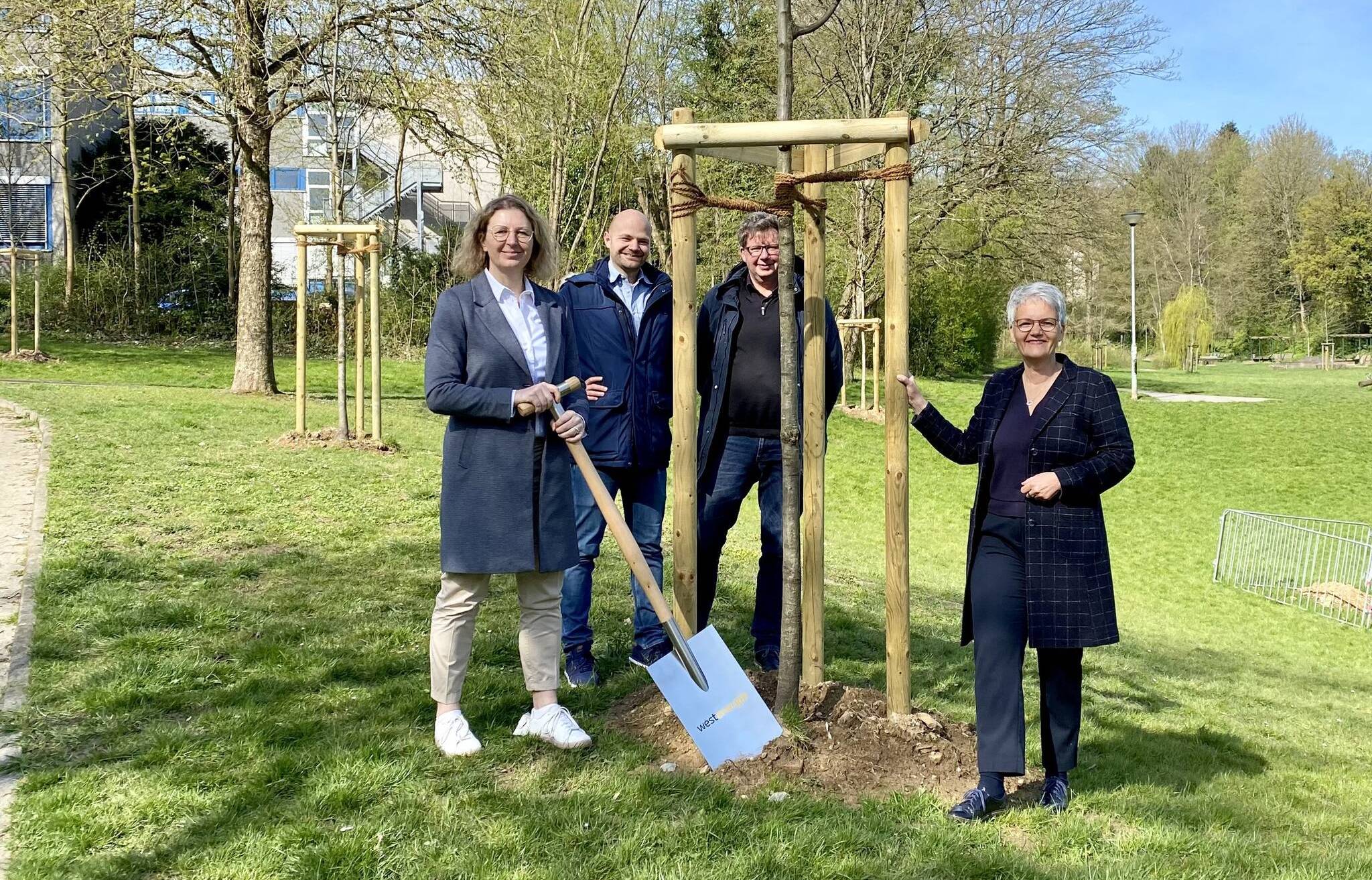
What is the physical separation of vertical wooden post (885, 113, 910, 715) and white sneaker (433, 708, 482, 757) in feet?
4.98

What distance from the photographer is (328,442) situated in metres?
10.8

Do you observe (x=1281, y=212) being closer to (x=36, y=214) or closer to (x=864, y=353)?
(x=864, y=353)

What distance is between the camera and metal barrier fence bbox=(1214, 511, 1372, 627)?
11.6 metres

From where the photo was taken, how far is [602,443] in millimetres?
4383

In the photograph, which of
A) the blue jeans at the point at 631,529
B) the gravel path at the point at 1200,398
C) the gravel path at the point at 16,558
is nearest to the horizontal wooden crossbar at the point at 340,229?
the gravel path at the point at 16,558

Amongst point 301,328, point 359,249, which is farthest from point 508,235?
point 301,328

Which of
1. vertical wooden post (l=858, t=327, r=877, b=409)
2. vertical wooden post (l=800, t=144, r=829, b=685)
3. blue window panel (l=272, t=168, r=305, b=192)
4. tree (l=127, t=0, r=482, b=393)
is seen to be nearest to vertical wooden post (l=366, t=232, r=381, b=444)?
tree (l=127, t=0, r=482, b=393)

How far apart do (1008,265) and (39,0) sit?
20.2m

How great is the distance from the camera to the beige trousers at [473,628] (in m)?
3.68

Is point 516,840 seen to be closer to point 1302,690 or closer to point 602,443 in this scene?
point 602,443

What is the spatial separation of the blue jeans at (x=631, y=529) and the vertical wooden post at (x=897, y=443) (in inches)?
42.4

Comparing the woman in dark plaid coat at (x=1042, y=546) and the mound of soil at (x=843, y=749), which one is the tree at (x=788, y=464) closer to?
the mound of soil at (x=843, y=749)

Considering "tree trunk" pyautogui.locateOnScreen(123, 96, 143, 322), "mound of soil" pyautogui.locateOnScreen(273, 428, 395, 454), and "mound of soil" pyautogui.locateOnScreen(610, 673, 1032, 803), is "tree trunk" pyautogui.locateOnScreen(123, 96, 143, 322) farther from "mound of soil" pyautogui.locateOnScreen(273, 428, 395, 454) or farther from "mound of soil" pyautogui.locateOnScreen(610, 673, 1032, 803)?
"mound of soil" pyautogui.locateOnScreen(610, 673, 1032, 803)

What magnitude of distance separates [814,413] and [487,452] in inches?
49.1
